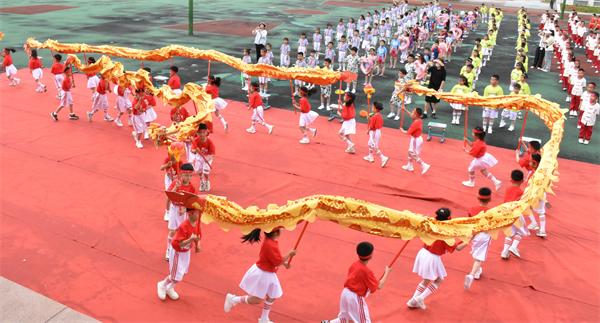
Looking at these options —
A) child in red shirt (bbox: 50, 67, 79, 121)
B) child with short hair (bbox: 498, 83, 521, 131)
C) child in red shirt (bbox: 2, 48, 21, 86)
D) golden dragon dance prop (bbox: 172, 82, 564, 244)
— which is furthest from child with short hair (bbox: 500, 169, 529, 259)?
child in red shirt (bbox: 2, 48, 21, 86)

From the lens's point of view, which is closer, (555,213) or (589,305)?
(589,305)

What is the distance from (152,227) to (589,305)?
7694 mm

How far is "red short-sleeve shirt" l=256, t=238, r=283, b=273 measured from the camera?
6758mm

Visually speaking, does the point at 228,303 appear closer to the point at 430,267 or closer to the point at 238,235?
the point at 238,235

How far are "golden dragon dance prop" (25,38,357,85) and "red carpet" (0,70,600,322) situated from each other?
1.82 meters

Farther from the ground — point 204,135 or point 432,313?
point 204,135

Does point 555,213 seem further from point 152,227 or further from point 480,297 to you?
point 152,227

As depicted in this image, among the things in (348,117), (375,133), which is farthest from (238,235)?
(348,117)

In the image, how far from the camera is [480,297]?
814 cm

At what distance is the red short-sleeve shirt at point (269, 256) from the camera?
6.76 meters

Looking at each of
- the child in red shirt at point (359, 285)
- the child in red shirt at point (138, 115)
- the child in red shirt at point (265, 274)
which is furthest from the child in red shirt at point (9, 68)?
the child in red shirt at point (359, 285)

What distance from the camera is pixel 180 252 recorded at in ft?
24.2

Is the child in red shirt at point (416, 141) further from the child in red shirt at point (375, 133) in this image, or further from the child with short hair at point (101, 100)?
the child with short hair at point (101, 100)

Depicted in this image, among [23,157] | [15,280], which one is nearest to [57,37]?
[23,157]
